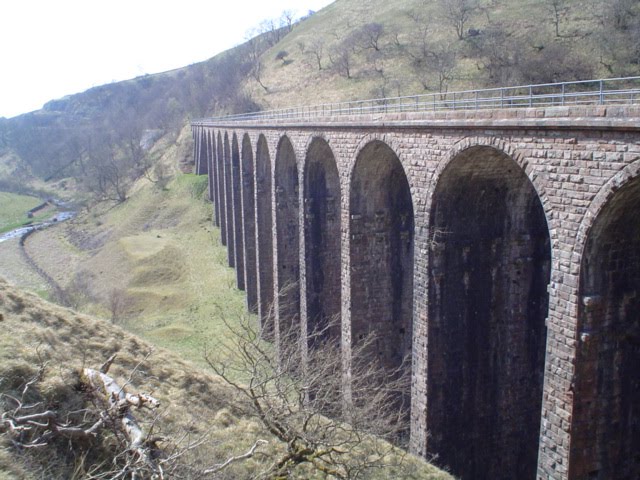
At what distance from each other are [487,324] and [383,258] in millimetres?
4333

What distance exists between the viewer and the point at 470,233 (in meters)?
14.4

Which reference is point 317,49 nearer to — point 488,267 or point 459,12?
point 459,12

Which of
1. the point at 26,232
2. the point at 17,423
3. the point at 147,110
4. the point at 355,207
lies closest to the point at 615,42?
the point at 355,207

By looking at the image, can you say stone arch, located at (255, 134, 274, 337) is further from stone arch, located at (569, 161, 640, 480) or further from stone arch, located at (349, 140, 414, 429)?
stone arch, located at (569, 161, 640, 480)

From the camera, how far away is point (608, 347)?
32.7 feet

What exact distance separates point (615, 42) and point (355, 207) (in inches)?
1210

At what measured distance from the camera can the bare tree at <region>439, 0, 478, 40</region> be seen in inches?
2091

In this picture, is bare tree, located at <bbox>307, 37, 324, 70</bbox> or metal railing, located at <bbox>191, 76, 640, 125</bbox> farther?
bare tree, located at <bbox>307, 37, 324, 70</bbox>

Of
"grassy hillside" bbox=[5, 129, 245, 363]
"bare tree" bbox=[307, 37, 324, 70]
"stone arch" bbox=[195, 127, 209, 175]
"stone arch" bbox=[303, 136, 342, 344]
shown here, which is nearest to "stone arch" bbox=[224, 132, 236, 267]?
"grassy hillside" bbox=[5, 129, 245, 363]

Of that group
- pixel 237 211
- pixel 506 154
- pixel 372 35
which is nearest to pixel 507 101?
pixel 506 154

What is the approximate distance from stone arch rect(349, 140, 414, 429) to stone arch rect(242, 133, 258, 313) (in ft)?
44.6

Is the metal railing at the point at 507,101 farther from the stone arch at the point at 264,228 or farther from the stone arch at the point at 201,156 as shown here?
the stone arch at the point at 201,156

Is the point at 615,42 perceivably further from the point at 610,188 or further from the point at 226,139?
the point at 610,188

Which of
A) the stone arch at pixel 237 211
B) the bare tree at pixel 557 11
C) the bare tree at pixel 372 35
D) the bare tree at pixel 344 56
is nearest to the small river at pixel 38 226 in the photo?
the stone arch at pixel 237 211
